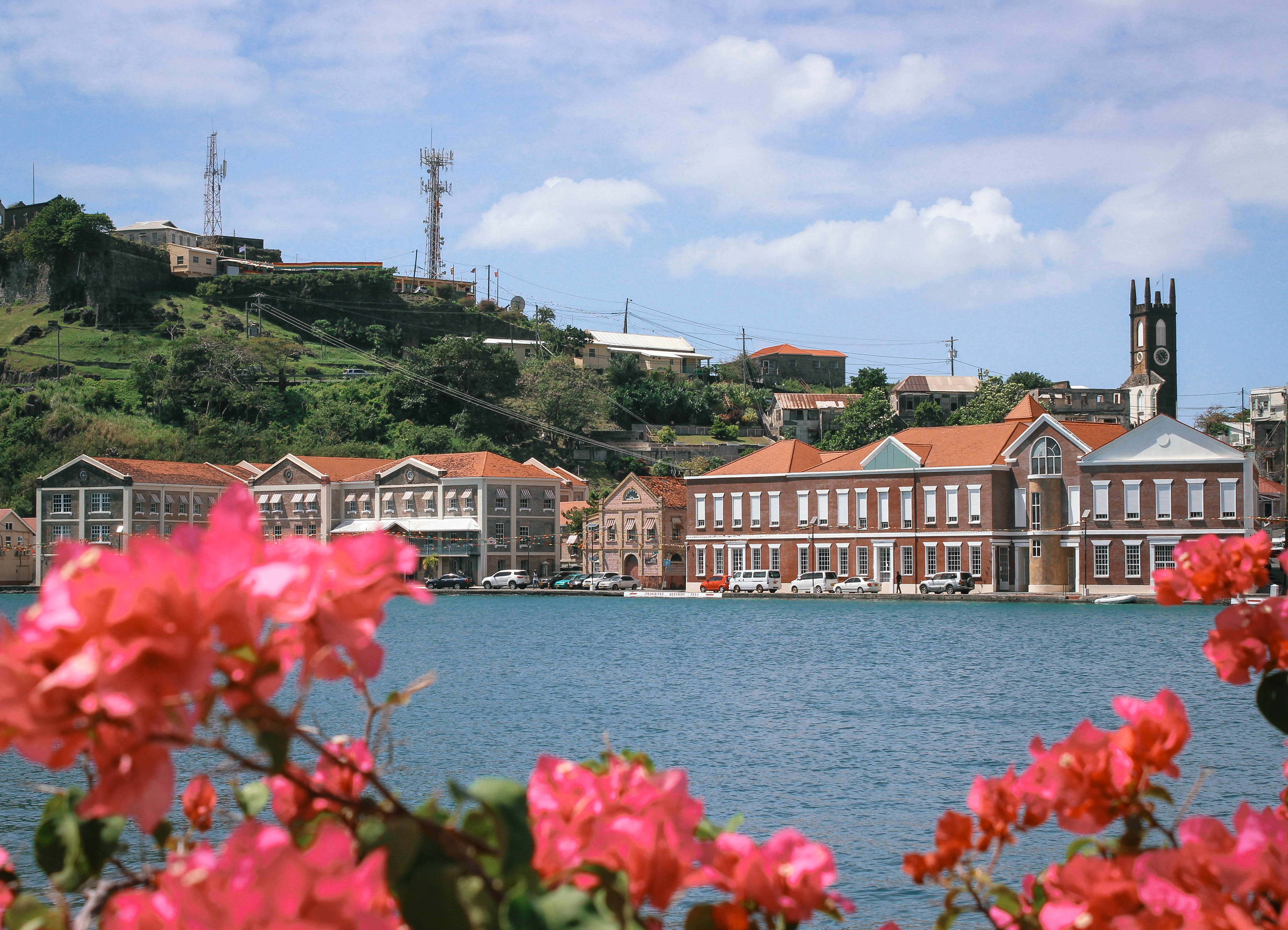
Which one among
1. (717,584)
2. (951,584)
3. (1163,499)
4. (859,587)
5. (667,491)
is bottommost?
(717,584)

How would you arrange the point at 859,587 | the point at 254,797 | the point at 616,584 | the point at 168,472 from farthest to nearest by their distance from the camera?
the point at 168,472 → the point at 616,584 → the point at 859,587 → the point at 254,797

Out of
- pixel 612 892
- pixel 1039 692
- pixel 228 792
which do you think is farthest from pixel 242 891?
pixel 1039 692

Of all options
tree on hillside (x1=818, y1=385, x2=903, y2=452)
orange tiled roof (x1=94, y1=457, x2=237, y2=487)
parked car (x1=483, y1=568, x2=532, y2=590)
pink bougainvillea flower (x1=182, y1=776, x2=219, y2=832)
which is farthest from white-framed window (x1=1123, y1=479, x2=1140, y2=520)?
pink bougainvillea flower (x1=182, y1=776, x2=219, y2=832)

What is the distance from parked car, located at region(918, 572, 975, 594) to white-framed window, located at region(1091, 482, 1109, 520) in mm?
6839

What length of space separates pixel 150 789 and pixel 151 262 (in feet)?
373

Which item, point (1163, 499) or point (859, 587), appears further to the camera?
point (859, 587)

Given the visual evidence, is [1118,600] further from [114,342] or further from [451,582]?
[114,342]

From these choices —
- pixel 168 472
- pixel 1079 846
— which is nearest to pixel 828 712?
pixel 1079 846

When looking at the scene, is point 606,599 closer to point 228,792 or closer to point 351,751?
point 228,792

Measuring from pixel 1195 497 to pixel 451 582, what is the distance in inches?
1696

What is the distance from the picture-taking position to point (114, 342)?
322ft

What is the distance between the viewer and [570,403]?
95.1 metres

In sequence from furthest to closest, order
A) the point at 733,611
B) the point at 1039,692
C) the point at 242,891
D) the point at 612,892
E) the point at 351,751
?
the point at 733,611 → the point at 1039,692 → the point at 351,751 → the point at 612,892 → the point at 242,891

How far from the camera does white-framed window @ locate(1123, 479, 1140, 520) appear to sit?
184 ft
